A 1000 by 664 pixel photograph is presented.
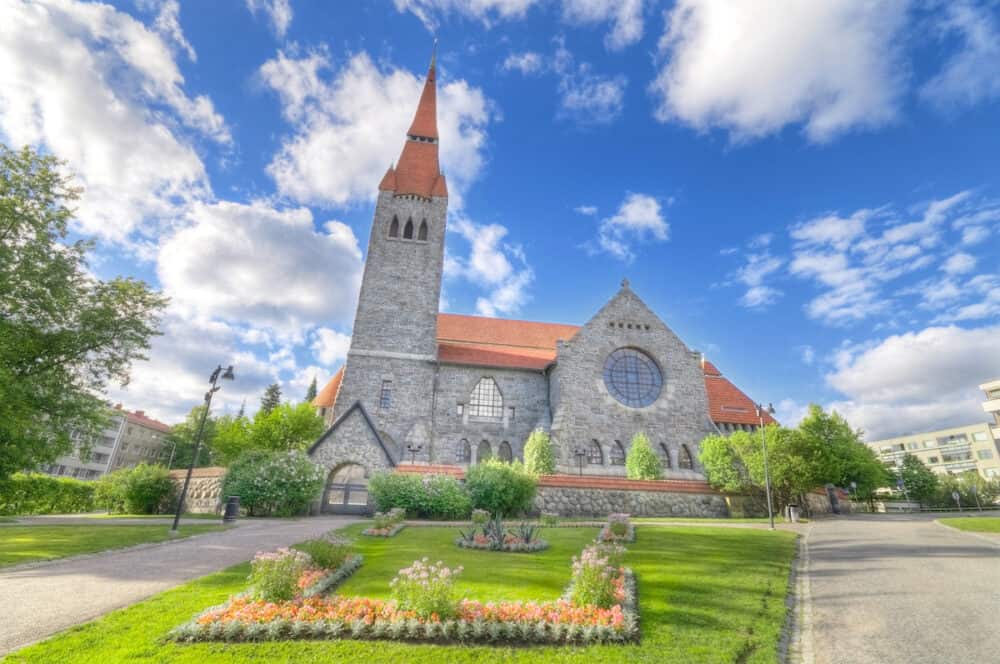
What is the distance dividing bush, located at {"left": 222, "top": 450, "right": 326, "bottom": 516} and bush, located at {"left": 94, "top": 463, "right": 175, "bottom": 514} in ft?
23.0

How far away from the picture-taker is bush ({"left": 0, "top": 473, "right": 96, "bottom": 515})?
22.0 metres

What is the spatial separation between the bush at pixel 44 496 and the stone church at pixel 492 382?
1387 centimetres

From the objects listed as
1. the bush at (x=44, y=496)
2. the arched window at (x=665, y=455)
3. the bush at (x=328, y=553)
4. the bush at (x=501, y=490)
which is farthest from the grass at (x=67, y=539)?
the arched window at (x=665, y=455)

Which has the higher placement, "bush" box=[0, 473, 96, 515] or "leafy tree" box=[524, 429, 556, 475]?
"leafy tree" box=[524, 429, 556, 475]

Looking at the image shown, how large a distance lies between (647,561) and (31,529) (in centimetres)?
1858

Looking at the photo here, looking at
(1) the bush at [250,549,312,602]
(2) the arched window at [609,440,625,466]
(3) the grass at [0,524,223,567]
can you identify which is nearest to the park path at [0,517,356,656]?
(3) the grass at [0,524,223,567]

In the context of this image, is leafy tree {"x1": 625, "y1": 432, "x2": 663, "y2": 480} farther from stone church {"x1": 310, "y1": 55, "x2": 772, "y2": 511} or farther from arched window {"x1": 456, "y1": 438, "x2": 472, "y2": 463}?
arched window {"x1": 456, "y1": 438, "x2": 472, "y2": 463}

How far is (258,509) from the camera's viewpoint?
63.7ft

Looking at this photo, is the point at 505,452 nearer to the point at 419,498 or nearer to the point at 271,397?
the point at 419,498

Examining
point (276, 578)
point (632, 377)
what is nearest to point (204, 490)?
point (276, 578)

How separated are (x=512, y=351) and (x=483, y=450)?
26.8 feet

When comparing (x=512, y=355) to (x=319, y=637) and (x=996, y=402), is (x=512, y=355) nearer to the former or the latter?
(x=319, y=637)

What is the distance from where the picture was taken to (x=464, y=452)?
93.8 feet

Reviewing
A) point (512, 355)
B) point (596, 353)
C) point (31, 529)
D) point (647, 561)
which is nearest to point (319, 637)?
point (647, 561)
